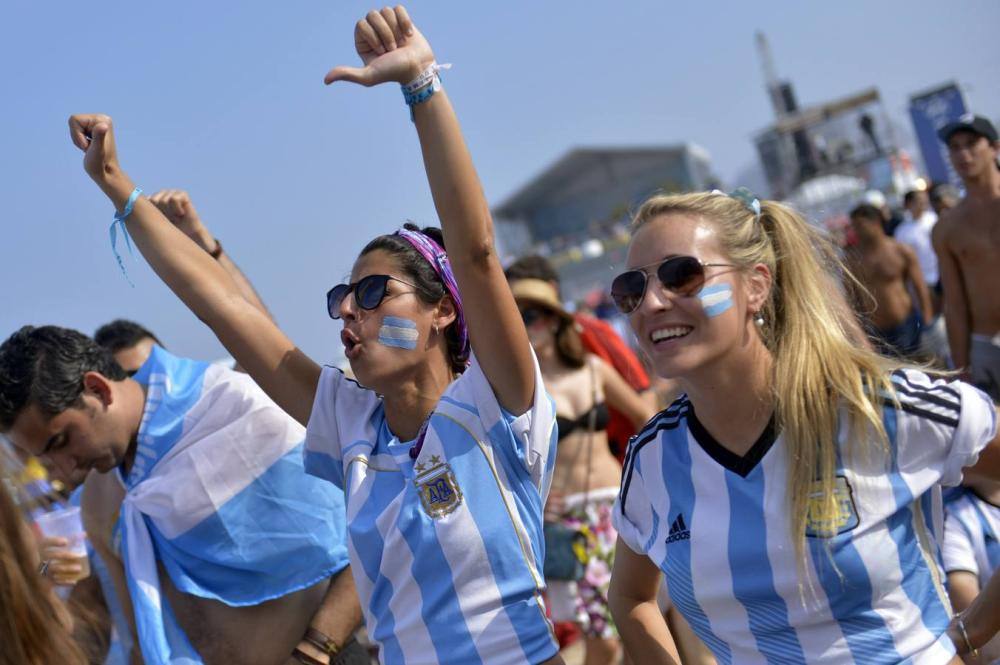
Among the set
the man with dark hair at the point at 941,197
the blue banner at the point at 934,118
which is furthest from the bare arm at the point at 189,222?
the blue banner at the point at 934,118

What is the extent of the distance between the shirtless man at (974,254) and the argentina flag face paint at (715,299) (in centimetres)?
396

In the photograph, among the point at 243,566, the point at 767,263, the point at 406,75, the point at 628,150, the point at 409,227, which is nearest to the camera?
the point at 406,75

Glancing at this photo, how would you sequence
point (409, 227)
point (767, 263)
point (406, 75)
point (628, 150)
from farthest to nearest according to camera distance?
point (628, 150), point (409, 227), point (767, 263), point (406, 75)

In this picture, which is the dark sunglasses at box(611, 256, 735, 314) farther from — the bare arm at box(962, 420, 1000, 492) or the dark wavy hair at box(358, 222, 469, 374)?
the bare arm at box(962, 420, 1000, 492)

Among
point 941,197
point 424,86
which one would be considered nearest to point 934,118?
point 941,197

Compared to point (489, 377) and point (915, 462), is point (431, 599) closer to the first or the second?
point (489, 377)

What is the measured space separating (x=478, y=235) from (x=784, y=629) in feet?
3.54

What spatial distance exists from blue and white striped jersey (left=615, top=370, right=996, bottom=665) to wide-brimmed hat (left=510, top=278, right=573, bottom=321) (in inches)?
117

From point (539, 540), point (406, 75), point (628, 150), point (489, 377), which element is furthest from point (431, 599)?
point (628, 150)

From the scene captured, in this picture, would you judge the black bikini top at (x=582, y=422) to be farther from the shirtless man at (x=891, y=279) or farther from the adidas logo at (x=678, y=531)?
the shirtless man at (x=891, y=279)

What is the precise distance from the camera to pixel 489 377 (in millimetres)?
2479

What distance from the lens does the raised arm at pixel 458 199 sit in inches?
92.8

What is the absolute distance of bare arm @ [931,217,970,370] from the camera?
611cm

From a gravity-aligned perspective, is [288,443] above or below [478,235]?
below
